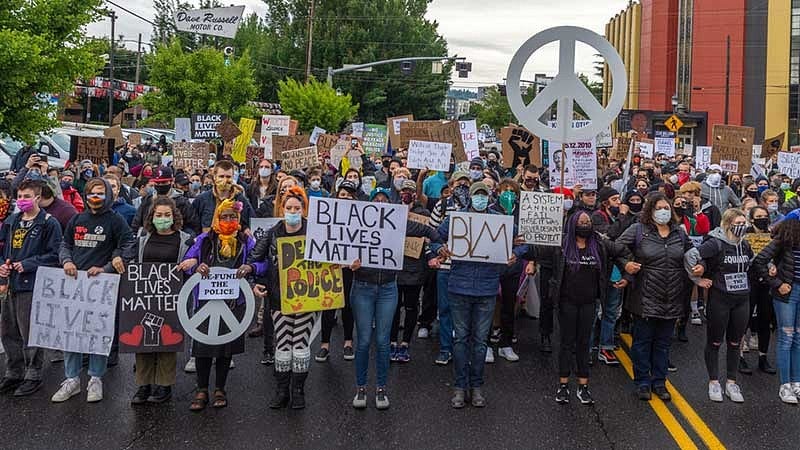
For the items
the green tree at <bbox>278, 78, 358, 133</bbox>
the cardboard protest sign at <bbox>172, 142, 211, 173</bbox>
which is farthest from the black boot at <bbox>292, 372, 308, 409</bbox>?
the green tree at <bbox>278, 78, 358, 133</bbox>

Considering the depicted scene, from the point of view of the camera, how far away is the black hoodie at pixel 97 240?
21.9 ft

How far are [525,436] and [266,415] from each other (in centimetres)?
204

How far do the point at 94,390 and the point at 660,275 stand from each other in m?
4.91

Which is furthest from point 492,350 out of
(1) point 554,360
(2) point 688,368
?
(2) point 688,368

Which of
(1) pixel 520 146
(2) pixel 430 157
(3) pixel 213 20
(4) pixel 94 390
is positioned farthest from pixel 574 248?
(3) pixel 213 20

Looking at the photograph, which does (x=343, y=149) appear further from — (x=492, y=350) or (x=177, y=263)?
(x=177, y=263)

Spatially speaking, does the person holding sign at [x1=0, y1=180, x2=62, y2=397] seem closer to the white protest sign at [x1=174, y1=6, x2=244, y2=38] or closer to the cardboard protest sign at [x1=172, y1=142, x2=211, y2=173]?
the cardboard protest sign at [x1=172, y1=142, x2=211, y2=173]

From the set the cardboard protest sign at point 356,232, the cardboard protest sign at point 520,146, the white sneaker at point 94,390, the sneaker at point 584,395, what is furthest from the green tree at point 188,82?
the sneaker at point 584,395

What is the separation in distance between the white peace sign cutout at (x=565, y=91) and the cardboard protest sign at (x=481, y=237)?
5.80 ft

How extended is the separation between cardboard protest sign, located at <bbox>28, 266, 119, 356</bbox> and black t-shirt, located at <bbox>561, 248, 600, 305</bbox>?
12.5 feet

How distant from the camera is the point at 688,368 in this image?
771 cm

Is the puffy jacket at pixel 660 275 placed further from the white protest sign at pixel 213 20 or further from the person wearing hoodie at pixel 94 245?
the white protest sign at pixel 213 20

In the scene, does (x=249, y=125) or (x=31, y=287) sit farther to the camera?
(x=249, y=125)

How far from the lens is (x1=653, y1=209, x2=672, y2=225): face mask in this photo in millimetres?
6680
